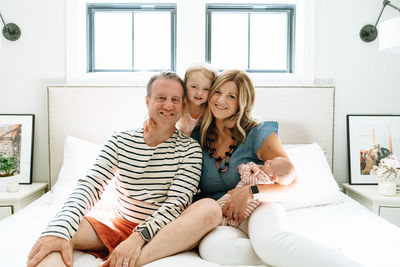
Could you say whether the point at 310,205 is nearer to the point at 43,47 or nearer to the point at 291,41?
the point at 291,41

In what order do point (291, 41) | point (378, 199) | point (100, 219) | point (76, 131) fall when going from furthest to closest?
point (291, 41) → point (76, 131) → point (378, 199) → point (100, 219)

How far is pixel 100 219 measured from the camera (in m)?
1.33

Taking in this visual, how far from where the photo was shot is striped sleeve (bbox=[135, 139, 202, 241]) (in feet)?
4.10

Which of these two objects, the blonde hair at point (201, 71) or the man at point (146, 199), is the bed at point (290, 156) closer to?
the man at point (146, 199)

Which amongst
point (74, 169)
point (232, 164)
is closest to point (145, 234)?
point (232, 164)

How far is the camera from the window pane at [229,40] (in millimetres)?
2725

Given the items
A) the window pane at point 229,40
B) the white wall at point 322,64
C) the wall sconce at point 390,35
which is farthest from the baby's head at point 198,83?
the white wall at point 322,64

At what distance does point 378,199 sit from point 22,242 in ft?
6.74

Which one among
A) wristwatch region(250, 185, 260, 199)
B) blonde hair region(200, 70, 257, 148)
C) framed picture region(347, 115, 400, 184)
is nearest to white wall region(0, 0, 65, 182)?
blonde hair region(200, 70, 257, 148)

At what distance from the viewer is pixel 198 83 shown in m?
1.63

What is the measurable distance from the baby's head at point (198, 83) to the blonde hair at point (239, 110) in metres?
0.03

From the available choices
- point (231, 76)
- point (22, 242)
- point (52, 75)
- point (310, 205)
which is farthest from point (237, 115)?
point (52, 75)

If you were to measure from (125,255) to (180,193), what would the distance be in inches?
13.8

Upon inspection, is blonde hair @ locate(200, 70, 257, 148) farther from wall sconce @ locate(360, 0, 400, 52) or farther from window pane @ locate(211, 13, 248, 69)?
window pane @ locate(211, 13, 248, 69)
